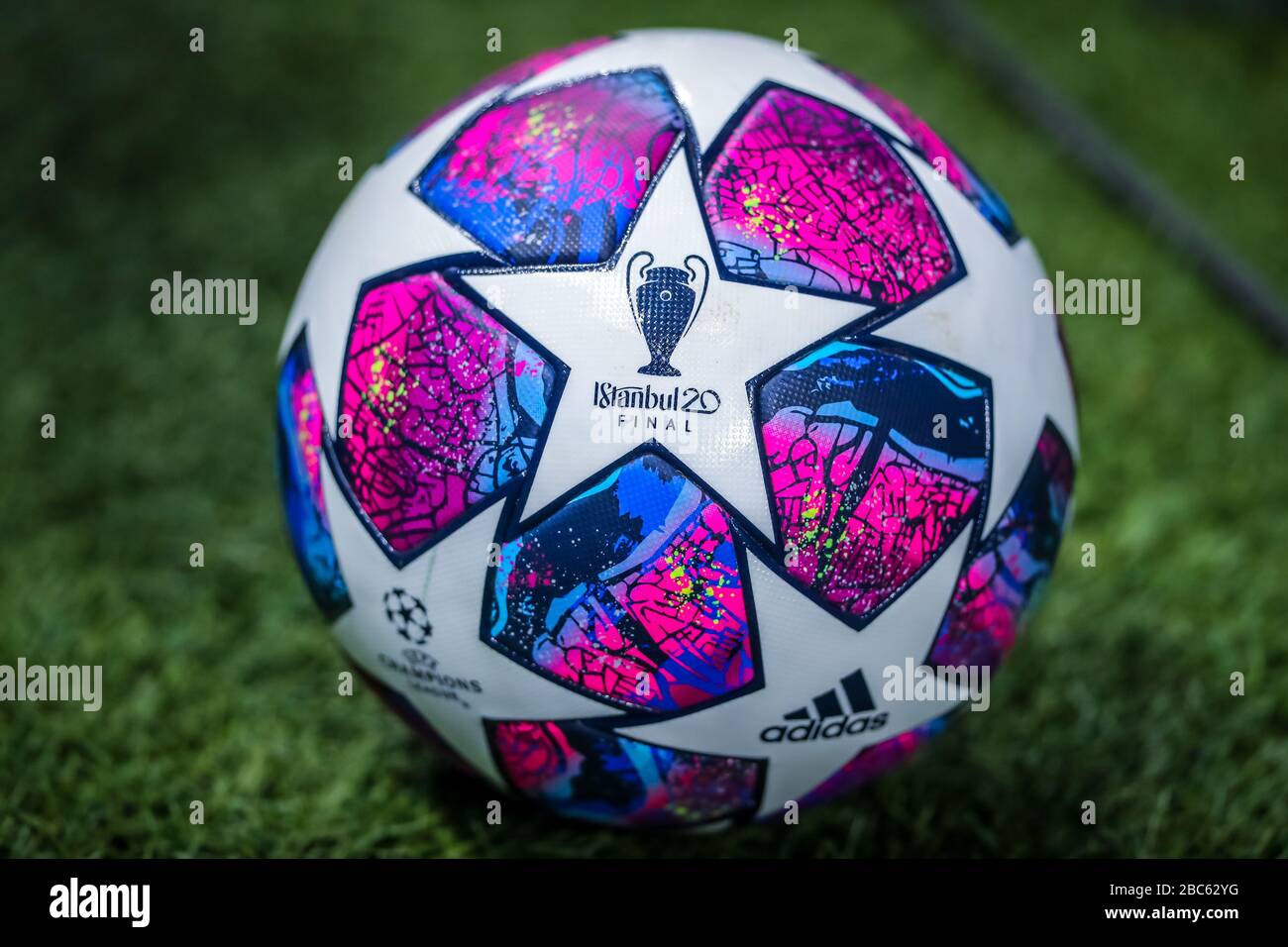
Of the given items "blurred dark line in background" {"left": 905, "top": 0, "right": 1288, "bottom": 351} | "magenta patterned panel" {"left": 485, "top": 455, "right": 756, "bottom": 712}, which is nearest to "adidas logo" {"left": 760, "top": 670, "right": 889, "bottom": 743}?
"magenta patterned panel" {"left": 485, "top": 455, "right": 756, "bottom": 712}

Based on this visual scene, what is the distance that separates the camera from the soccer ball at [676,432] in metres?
1.83

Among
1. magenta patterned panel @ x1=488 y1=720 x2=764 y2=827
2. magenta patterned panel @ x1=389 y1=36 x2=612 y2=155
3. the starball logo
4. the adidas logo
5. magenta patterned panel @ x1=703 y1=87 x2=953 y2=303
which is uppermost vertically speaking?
magenta patterned panel @ x1=389 y1=36 x2=612 y2=155

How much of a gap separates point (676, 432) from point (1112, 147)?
13.4 feet

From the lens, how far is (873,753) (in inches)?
85.3

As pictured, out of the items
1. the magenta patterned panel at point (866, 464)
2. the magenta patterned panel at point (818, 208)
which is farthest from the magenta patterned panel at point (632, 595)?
the magenta patterned panel at point (818, 208)

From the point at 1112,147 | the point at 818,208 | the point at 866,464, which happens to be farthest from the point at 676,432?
the point at 1112,147

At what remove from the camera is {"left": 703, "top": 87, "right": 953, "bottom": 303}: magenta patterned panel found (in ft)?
6.15

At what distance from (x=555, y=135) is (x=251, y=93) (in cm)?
369

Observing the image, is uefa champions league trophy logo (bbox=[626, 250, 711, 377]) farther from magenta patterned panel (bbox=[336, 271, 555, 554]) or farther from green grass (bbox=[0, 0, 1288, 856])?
green grass (bbox=[0, 0, 1288, 856])

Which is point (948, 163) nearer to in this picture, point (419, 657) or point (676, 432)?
point (676, 432)

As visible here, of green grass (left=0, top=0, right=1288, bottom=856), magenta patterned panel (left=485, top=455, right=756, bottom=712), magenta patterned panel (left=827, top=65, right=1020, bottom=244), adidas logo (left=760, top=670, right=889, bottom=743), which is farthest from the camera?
green grass (left=0, top=0, right=1288, bottom=856)

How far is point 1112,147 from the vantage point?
16.9 feet

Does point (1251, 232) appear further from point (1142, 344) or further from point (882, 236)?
point (882, 236)
